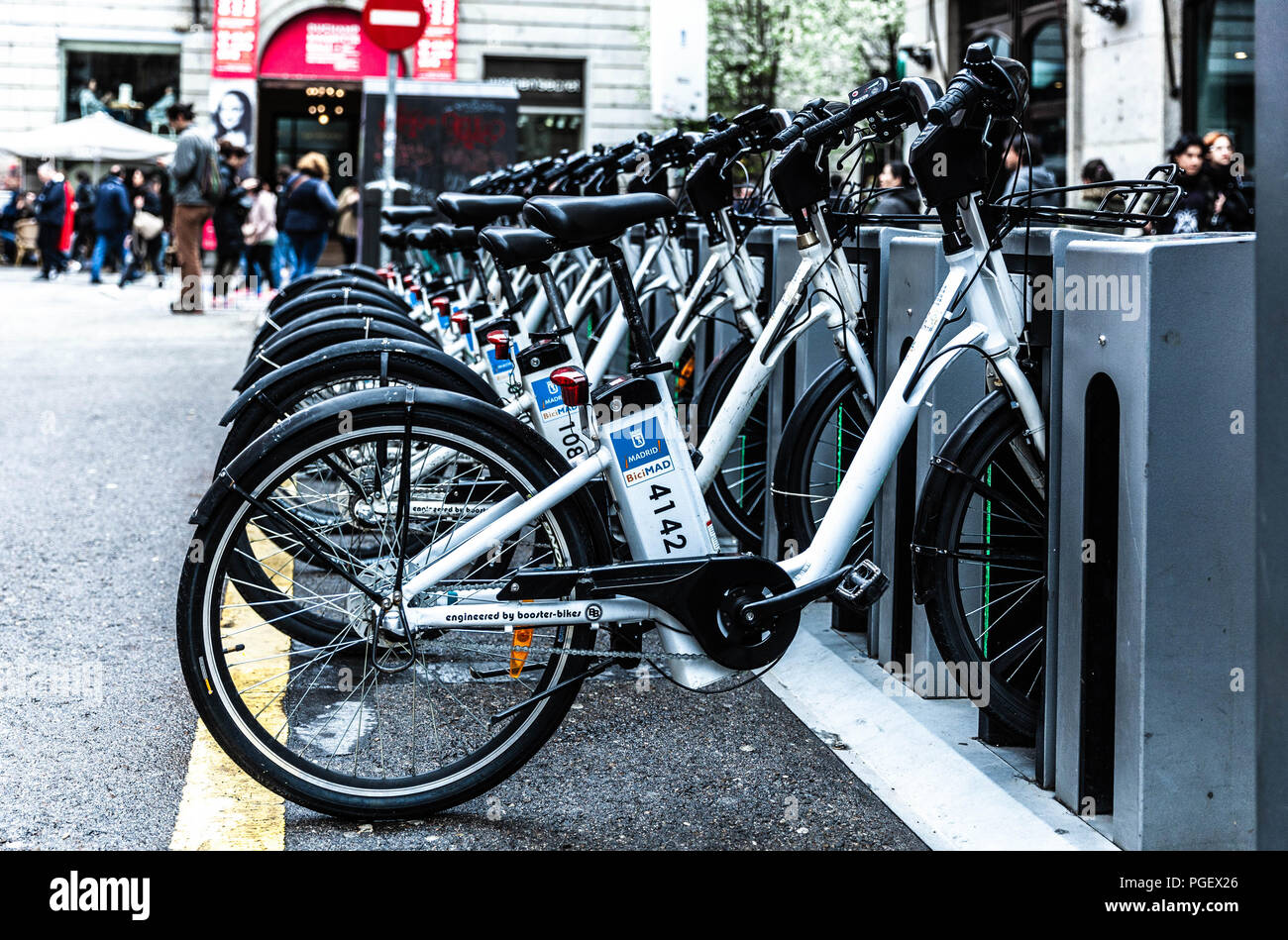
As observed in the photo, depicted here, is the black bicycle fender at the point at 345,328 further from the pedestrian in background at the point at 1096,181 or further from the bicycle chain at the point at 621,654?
the pedestrian in background at the point at 1096,181

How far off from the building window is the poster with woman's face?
18.1 metres

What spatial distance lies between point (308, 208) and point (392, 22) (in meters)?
6.78

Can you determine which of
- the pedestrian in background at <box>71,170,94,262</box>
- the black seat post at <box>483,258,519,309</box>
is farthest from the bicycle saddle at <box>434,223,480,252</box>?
the pedestrian in background at <box>71,170,94,262</box>

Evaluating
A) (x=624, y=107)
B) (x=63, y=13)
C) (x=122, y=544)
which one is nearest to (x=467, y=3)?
(x=624, y=107)

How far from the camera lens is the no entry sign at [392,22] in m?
11.3

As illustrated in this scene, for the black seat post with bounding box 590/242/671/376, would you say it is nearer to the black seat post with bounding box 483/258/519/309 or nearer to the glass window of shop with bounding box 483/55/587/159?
the black seat post with bounding box 483/258/519/309

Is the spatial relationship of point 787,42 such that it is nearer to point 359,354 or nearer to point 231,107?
point 231,107

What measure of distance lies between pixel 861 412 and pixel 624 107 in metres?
26.5

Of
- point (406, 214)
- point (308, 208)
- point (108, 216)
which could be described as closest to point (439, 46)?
point (108, 216)
